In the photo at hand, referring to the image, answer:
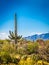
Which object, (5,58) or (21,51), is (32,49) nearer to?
(21,51)

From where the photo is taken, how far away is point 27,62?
55.4 ft

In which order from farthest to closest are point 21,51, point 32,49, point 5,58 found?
point 32,49, point 21,51, point 5,58

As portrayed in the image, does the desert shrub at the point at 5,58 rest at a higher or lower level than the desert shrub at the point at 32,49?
lower

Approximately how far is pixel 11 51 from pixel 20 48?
977 mm

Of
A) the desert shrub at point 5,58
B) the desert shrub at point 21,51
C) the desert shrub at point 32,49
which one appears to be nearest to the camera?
the desert shrub at point 5,58

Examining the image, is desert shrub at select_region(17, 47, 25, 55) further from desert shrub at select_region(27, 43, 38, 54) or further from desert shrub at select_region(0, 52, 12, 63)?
desert shrub at select_region(0, 52, 12, 63)

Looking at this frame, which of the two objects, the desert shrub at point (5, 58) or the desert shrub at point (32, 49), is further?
the desert shrub at point (32, 49)

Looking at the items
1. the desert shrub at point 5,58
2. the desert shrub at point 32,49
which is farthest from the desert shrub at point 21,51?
the desert shrub at point 5,58

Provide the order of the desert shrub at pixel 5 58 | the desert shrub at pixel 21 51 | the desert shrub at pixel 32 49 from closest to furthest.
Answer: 1. the desert shrub at pixel 5 58
2. the desert shrub at pixel 21 51
3. the desert shrub at pixel 32 49

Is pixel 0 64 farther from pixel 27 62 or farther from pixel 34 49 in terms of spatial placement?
pixel 34 49

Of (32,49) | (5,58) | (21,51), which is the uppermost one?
(32,49)

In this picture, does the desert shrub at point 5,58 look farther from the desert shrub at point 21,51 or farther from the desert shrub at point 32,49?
the desert shrub at point 32,49

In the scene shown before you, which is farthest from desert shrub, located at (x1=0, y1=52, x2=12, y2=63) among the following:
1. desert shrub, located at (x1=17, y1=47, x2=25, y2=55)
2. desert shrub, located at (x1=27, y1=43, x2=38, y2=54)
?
desert shrub, located at (x1=27, y1=43, x2=38, y2=54)

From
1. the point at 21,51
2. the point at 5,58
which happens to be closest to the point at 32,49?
the point at 21,51
